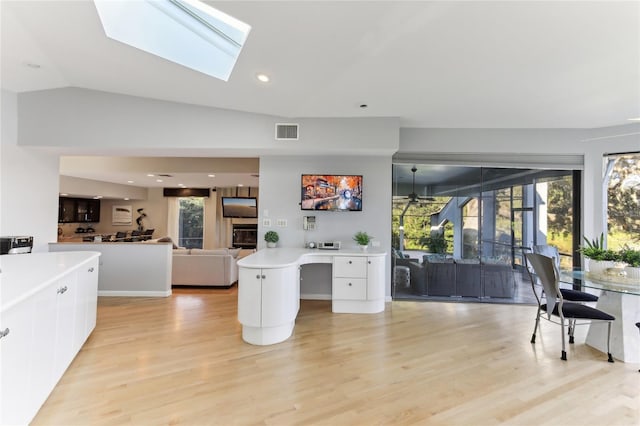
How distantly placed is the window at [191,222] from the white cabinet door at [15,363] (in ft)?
27.3

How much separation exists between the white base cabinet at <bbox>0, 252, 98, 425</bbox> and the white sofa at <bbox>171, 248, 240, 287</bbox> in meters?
2.46

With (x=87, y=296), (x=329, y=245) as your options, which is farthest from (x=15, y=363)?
(x=329, y=245)

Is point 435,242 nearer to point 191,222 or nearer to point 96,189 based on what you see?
point 191,222

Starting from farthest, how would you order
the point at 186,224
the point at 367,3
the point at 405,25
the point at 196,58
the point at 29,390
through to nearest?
the point at 186,224 < the point at 196,58 < the point at 405,25 < the point at 367,3 < the point at 29,390

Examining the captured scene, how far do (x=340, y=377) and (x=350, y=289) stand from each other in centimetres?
160

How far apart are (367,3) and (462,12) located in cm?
67

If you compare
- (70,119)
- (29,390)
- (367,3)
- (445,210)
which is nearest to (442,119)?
(445,210)

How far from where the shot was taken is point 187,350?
271 cm

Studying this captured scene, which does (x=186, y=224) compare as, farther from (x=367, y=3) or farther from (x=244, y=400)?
(x=367, y=3)

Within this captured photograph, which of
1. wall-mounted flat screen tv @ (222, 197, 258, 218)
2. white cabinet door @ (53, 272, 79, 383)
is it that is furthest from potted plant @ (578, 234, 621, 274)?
wall-mounted flat screen tv @ (222, 197, 258, 218)

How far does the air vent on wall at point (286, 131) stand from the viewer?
395 centimetres

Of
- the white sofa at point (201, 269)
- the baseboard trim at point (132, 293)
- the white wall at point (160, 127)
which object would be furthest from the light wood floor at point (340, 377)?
the white wall at point (160, 127)

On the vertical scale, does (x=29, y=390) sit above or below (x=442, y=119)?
below

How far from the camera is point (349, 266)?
385 centimetres
